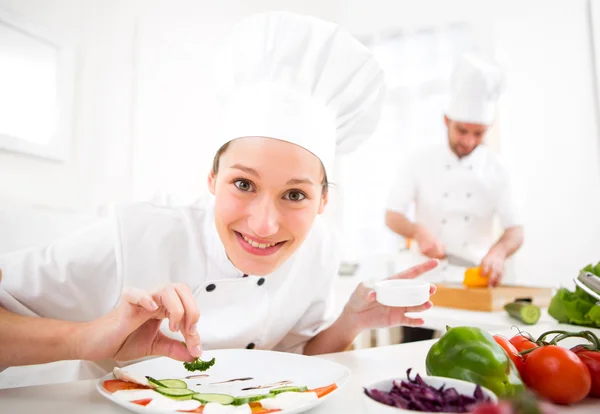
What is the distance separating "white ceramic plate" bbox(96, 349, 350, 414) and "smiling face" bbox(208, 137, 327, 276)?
0.76 feet

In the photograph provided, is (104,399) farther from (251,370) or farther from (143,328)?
(251,370)

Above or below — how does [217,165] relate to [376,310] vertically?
above

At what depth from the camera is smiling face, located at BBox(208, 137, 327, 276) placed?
1045 mm

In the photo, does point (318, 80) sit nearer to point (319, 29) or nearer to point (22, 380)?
point (319, 29)

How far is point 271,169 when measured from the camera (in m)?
1.04

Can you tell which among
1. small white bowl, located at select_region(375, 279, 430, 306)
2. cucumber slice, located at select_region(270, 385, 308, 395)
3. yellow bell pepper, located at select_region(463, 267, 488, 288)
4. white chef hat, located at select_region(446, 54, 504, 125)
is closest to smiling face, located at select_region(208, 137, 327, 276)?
small white bowl, located at select_region(375, 279, 430, 306)

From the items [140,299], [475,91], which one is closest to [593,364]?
[140,299]

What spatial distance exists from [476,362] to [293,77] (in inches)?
31.5

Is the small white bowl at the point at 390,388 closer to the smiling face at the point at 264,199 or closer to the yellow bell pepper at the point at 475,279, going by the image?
the smiling face at the point at 264,199

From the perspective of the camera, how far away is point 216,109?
3434 millimetres

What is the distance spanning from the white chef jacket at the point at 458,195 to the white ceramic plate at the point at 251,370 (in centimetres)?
221

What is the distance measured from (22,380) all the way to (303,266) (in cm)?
96

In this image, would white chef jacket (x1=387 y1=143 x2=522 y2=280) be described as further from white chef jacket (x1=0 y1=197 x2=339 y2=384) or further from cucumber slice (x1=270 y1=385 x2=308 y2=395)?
cucumber slice (x1=270 y1=385 x2=308 y2=395)

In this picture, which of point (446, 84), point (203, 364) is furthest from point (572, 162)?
point (203, 364)
